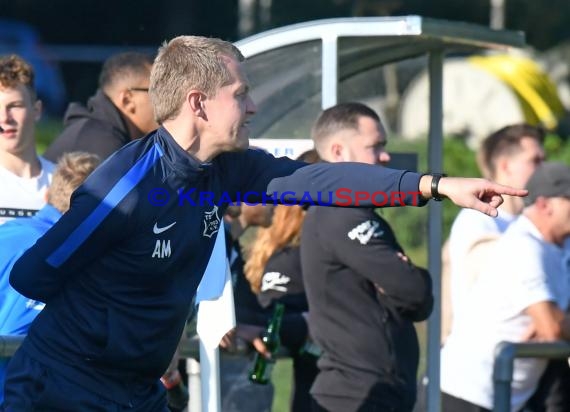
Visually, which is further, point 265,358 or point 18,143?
point 18,143

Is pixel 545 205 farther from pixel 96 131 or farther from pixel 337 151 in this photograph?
pixel 96 131

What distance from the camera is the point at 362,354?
17.6ft

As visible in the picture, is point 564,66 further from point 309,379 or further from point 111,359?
point 111,359

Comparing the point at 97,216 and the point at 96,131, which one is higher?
the point at 96,131

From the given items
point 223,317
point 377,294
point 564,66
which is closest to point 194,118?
point 223,317

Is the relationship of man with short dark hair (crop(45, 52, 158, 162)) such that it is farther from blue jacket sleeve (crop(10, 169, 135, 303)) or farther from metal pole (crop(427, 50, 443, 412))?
blue jacket sleeve (crop(10, 169, 135, 303))

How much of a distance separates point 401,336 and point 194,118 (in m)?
1.87

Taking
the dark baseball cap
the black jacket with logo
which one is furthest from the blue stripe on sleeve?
the dark baseball cap

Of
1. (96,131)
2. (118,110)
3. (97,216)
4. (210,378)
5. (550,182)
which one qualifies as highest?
(118,110)

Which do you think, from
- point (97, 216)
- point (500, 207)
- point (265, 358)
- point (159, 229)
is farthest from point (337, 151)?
point (97, 216)

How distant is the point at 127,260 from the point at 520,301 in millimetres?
2460

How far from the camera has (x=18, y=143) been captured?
19.4 ft

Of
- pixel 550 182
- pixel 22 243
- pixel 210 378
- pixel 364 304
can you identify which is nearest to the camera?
pixel 22 243

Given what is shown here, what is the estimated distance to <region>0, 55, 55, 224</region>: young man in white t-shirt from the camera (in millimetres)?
5852
